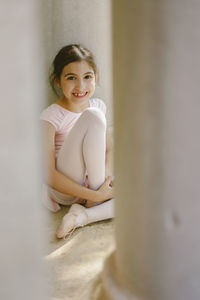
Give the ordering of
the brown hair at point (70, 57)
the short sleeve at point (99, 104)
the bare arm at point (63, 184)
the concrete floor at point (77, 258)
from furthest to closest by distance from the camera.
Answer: the short sleeve at point (99, 104) < the brown hair at point (70, 57) < the bare arm at point (63, 184) < the concrete floor at point (77, 258)

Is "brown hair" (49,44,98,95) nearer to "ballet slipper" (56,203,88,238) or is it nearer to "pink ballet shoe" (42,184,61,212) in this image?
"pink ballet shoe" (42,184,61,212)

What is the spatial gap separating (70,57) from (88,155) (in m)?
0.54

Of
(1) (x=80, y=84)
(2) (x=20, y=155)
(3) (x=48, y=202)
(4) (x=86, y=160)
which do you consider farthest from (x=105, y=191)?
(2) (x=20, y=155)

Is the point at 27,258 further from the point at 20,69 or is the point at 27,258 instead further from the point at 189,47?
the point at 189,47

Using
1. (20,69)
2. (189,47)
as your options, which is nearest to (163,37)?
(189,47)

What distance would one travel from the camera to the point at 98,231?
2051 millimetres

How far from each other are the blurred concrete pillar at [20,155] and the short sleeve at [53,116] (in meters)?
1.34

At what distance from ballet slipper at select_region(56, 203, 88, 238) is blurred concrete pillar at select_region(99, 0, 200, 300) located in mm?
800

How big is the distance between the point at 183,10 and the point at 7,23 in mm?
357

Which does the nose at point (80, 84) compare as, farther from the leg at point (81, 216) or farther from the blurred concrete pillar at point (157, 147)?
the blurred concrete pillar at point (157, 147)

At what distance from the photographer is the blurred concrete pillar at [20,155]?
0.85m

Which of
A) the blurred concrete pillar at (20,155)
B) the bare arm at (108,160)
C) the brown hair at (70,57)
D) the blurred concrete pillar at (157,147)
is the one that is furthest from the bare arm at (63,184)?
the blurred concrete pillar at (20,155)

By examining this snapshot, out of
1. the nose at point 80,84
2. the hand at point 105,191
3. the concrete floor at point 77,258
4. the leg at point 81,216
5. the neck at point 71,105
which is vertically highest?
the nose at point 80,84

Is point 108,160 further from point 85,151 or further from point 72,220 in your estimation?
point 72,220
